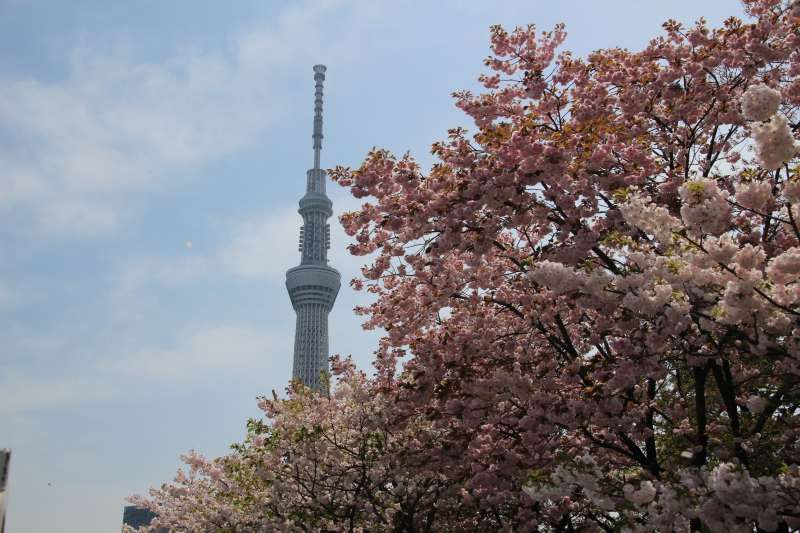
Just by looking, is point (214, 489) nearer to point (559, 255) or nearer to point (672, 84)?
point (559, 255)

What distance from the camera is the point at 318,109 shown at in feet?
518

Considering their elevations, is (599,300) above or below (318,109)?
below

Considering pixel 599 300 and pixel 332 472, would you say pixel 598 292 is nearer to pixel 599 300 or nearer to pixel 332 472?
pixel 599 300

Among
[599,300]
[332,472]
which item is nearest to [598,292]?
[599,300]

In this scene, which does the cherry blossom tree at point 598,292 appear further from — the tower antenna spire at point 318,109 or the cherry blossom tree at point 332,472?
the tower antenna spire at point 318,109

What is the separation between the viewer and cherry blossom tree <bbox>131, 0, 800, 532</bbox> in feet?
23.1

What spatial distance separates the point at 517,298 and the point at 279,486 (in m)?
7.34

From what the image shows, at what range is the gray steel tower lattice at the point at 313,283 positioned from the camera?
130250 millimetres

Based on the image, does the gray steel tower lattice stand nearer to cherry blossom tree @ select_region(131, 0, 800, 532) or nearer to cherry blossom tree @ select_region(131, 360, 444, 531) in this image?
cherry blossom tree @ select_region(131, 360, 444, 531)

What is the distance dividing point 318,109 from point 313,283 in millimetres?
43162

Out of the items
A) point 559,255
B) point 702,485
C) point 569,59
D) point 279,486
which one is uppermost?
point 569,59

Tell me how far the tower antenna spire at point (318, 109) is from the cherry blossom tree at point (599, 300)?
143m

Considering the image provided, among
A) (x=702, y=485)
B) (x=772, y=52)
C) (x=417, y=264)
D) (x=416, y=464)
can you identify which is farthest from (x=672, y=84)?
(x=416, y=464)

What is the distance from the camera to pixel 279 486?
1550cm
